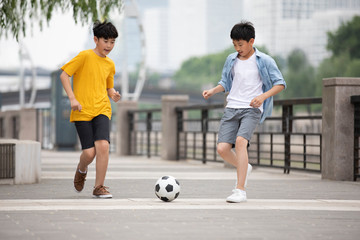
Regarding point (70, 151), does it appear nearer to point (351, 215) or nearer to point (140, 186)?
point (140, 186)

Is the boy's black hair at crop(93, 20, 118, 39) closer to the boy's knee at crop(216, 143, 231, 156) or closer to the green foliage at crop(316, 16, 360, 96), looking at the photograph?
the boy's knee at crop(216, 143, 231, 156)

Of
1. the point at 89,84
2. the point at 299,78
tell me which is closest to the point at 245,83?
the point at 89,84

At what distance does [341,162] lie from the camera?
10.4 metres

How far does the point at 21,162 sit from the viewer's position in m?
9.53

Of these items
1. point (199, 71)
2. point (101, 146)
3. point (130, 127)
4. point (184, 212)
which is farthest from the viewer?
point (199, 71)

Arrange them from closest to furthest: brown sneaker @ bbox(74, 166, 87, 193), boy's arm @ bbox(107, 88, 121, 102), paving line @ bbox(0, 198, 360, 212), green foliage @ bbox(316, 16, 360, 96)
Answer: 1. paving line @ bbox(0, 198, 360, 212)
2. boy's arm @ bbox(107, 88, 121, 102)
3. brown sneaker @ bbox(74, 166, 87, 193)
4. green foliage @ bbox(316, 16, 360, 96)

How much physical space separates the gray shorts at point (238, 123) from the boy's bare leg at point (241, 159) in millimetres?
62

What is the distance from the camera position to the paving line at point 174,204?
674cm

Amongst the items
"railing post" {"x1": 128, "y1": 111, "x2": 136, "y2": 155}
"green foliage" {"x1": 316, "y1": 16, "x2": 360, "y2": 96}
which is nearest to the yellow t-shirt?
"railing post" {"x1": 128, "y1": 111, "x2": 136, "y2": 155}

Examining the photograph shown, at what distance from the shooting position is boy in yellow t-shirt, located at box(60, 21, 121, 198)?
293 inches

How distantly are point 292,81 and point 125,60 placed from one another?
4960cm

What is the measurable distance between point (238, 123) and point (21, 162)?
325 cm

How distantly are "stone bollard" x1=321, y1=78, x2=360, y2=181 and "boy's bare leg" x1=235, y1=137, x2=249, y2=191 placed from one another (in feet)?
10.9

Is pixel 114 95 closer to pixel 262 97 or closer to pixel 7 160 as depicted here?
pixel 262 97
